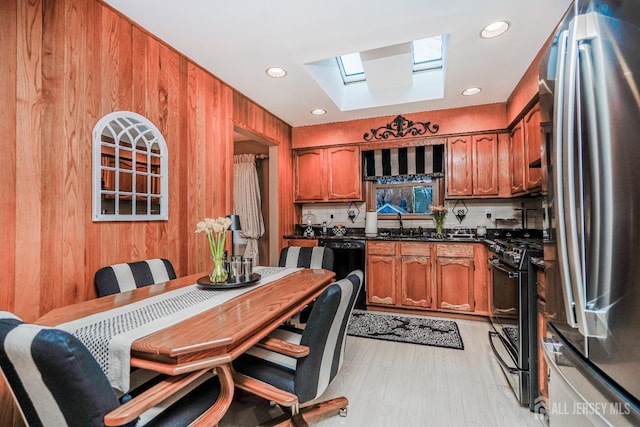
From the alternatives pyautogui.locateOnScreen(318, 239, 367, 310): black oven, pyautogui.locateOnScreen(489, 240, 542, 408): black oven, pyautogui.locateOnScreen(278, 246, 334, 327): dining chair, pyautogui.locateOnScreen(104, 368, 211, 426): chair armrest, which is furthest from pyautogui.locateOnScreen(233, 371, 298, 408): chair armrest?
Answer: pyautogui.locateOnScreen(318, 239, 367, 310): black oven

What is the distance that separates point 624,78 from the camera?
2.24 feet

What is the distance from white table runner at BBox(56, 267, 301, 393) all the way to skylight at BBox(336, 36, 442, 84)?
2430 millimetres

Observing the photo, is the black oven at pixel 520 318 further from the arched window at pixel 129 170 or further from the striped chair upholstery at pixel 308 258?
the arched window at pixel 129 170

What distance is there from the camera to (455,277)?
11.4 ft

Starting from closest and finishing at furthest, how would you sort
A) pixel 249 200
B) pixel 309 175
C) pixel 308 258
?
pixel 308 258, pixel 309 175, pixel 249 200

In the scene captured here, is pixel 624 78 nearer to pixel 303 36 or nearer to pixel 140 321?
pixel 140 321

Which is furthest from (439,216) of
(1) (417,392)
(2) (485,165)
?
(1) (417,392)

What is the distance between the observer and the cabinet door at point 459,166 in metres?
3.76

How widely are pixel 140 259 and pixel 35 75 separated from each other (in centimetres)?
120

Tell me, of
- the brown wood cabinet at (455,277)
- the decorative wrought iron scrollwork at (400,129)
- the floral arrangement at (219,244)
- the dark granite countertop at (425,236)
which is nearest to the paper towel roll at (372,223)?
Result: the dark granite countertop at (425,236)

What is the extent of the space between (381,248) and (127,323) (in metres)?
2.99

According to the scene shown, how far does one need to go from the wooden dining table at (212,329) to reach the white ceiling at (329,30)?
5.78ft

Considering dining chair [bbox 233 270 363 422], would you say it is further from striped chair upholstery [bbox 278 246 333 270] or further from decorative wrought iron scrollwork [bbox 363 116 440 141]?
decorative wrought iron scrollwork [bbox 363 116 440 141]

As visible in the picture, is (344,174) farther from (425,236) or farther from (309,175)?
(425,236)
